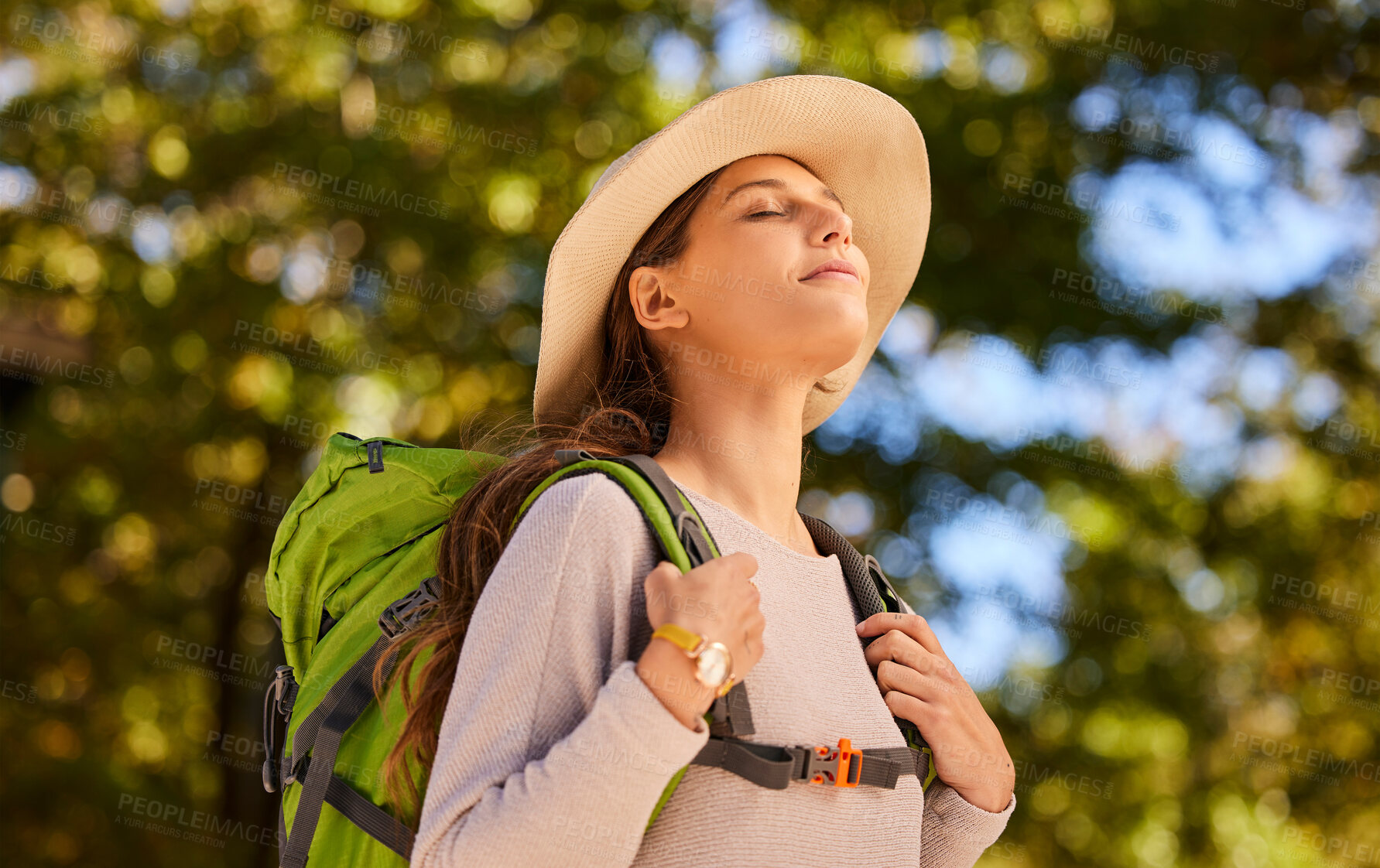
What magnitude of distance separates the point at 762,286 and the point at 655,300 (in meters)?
0.31

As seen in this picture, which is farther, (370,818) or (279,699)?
(279,699)

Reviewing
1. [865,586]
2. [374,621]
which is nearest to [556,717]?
[374,621]

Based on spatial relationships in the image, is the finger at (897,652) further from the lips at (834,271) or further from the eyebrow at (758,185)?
the eyebrow at (758,185)

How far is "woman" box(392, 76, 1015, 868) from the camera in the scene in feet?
5.06

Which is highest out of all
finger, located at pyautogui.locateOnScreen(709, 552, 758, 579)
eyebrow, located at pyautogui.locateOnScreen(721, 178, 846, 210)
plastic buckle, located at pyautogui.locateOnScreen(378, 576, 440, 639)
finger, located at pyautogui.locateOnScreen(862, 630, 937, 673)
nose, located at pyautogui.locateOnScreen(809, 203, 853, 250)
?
eyebrow, located at pyautogui.locateOnScreen(721, 178, 846, 210)

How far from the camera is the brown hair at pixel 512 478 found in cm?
181

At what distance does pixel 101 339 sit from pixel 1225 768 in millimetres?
8081

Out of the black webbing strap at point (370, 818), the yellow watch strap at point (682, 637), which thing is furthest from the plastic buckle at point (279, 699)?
the yellow watch strap at point (682, 637)

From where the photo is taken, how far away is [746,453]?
2248 mm

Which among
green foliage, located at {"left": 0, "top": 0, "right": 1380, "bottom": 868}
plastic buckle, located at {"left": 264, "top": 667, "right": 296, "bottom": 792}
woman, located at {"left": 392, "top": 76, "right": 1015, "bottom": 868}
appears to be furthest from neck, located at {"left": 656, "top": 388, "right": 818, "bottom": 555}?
green foliage, located at {"left": 0, "top": 0, "right": 1380, "bottom": 868}

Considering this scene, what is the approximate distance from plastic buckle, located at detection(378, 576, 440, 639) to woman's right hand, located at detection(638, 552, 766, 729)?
47 cm

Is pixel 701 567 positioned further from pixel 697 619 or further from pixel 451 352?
pixel 451 352

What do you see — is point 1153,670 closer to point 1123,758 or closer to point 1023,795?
point 1123,758

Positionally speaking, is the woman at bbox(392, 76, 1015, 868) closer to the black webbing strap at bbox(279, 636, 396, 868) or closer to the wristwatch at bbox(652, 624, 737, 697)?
the wristwatch at bbox(652, 624, 737, 697)
